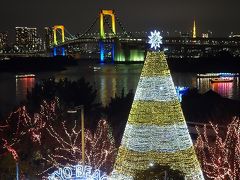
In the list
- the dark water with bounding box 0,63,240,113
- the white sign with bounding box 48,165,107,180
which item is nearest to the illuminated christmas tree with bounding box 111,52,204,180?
the white sign with bounding box 48,165,107,180

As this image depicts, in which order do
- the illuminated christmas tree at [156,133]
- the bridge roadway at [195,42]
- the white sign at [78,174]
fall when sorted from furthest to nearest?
the bridge roadway at [195,42]
the white sign at [78,174]
the illuminated christmas tree at [156,133]

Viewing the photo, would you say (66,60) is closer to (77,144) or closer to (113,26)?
(113,26)

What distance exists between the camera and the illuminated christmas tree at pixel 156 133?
107 inches

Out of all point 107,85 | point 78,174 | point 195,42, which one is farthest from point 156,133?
point 195,42

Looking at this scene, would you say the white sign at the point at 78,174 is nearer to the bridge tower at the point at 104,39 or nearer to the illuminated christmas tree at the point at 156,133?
the illuminated christmas tree at the point at 156,133

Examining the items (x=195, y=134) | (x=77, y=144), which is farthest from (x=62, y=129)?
(x=195, y=134)

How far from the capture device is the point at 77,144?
5930 millimetres

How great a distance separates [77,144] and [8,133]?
1304 mm

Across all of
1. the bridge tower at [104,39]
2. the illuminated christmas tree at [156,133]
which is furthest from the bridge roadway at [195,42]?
the illuminated christmas tree at [156,133]

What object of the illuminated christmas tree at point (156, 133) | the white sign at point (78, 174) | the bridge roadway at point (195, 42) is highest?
the bridge roadway at point (195, 42)

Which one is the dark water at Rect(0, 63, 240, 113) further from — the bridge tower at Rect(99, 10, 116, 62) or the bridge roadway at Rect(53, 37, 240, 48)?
the bridge tower at Rect(99, 10, 116, 62)

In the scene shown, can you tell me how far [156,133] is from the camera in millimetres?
2713

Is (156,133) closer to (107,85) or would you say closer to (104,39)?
(107,85)

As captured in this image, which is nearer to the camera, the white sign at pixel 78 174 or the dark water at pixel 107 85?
the white sign at pixel 78 174
